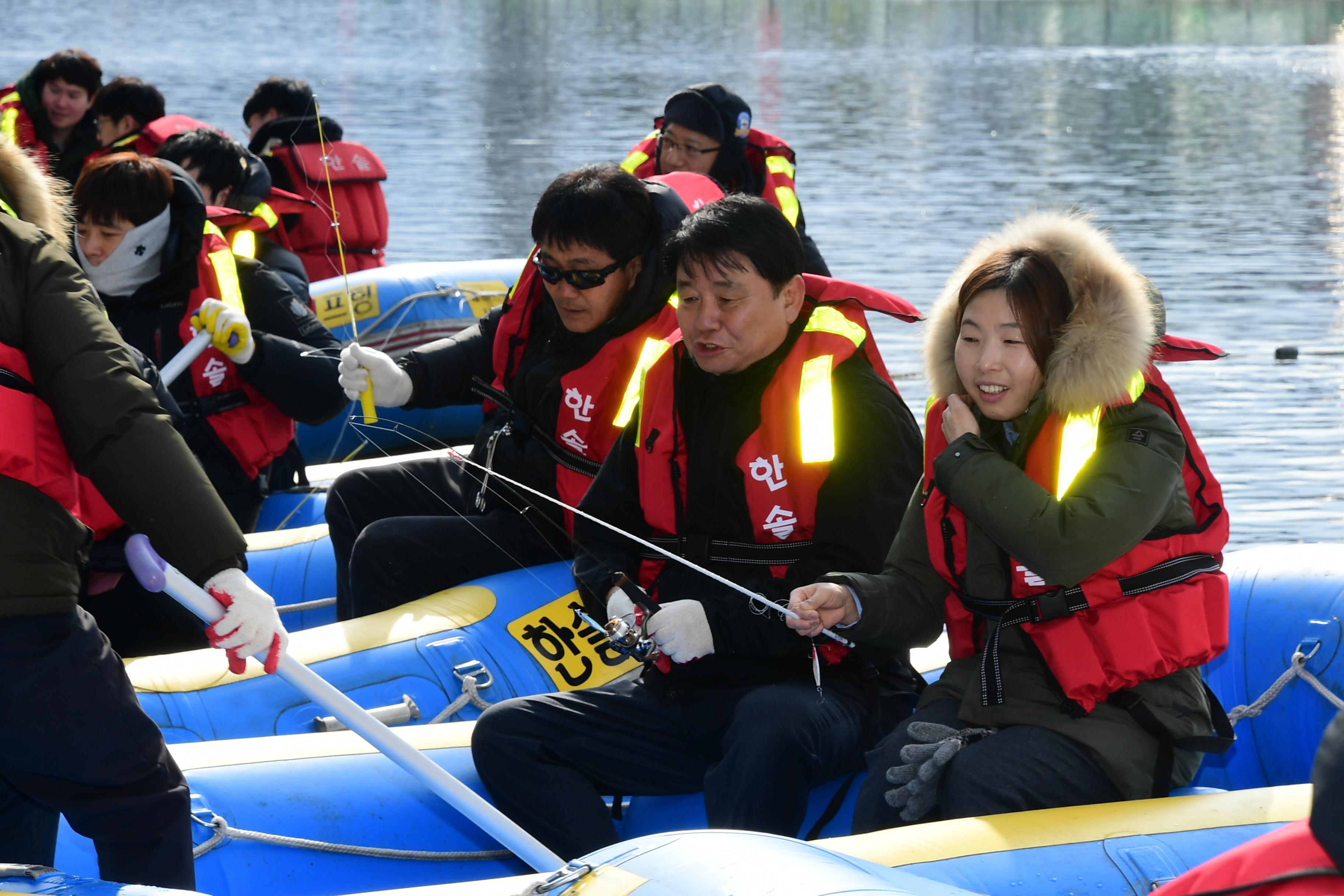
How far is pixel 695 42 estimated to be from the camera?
2950cm

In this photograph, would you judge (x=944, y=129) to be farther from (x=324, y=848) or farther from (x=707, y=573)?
(x=324, y=848)

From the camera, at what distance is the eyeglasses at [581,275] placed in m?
2.95

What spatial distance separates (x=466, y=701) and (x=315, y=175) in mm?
3667

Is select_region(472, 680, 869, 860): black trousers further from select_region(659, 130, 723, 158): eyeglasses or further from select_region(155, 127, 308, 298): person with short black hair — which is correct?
select_region(659, 130, 723, 158): eyeglasses

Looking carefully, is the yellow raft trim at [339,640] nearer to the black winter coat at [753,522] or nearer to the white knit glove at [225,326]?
the black winter coat at [753,522]

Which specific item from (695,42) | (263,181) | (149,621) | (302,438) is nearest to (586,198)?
(149,621)

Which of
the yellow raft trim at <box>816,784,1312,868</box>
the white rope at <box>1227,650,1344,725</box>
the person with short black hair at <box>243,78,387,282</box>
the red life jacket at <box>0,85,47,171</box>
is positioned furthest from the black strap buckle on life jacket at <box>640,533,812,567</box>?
the red life jacket at <box>0,85,47,171</box>

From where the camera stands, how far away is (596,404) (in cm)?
306

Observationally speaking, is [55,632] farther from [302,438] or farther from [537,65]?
[537,65]

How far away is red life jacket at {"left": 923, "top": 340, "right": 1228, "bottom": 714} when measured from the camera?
2152 mm

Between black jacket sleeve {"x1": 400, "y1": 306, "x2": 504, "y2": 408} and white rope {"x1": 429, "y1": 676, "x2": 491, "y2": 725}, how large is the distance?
789mm

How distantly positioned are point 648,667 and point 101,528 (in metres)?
1.07

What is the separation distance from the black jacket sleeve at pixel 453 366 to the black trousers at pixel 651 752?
47.5 inches

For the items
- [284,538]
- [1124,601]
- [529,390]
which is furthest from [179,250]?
[1124,601]
